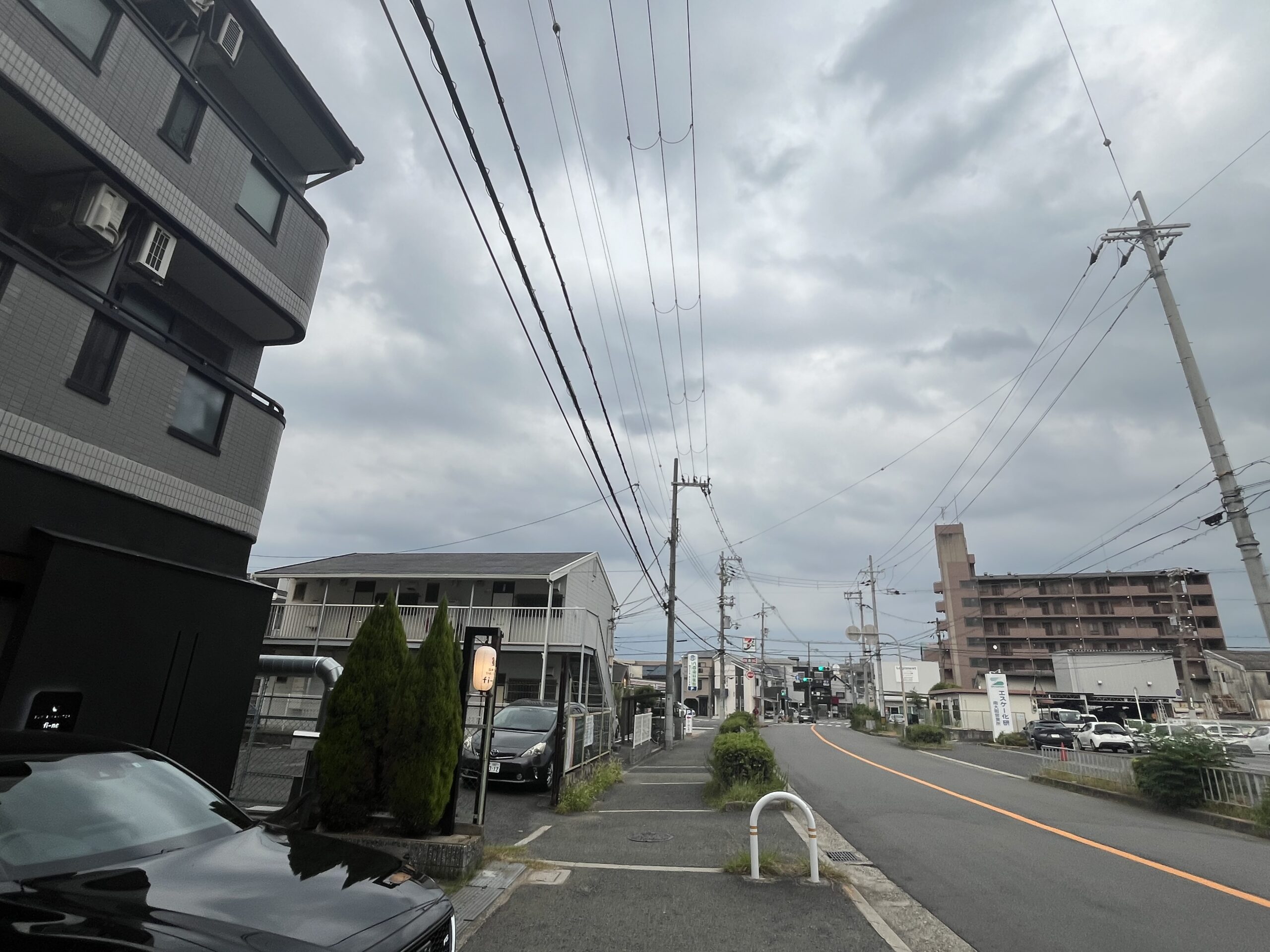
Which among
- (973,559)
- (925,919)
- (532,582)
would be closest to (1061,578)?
(973,559)

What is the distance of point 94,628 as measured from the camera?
19.5 feet

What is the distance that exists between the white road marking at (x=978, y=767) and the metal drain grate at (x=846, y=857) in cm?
1189

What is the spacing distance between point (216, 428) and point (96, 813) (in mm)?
6153

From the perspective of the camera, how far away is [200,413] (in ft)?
25.9

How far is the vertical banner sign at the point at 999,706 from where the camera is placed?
106 ft

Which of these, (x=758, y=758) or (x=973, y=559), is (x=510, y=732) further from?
(x=973, y=559)

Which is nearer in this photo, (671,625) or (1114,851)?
(1114,851)

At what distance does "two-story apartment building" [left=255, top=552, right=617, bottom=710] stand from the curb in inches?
491

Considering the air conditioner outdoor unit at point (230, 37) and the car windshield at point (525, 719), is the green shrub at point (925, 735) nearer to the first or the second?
the car windshield at point (525, 719)

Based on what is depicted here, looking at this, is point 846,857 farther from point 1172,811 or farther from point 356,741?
point 1172,811

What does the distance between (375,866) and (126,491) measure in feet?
18.2

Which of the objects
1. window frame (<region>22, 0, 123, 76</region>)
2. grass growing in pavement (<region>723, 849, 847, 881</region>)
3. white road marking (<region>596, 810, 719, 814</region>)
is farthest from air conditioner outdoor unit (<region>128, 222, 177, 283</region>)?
white road marking (<region>596, 810, 719, 814</region>)

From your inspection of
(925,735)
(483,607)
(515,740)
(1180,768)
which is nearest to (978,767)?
(1180,768)

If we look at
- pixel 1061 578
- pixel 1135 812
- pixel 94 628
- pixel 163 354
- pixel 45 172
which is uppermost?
pixel 1061 578
